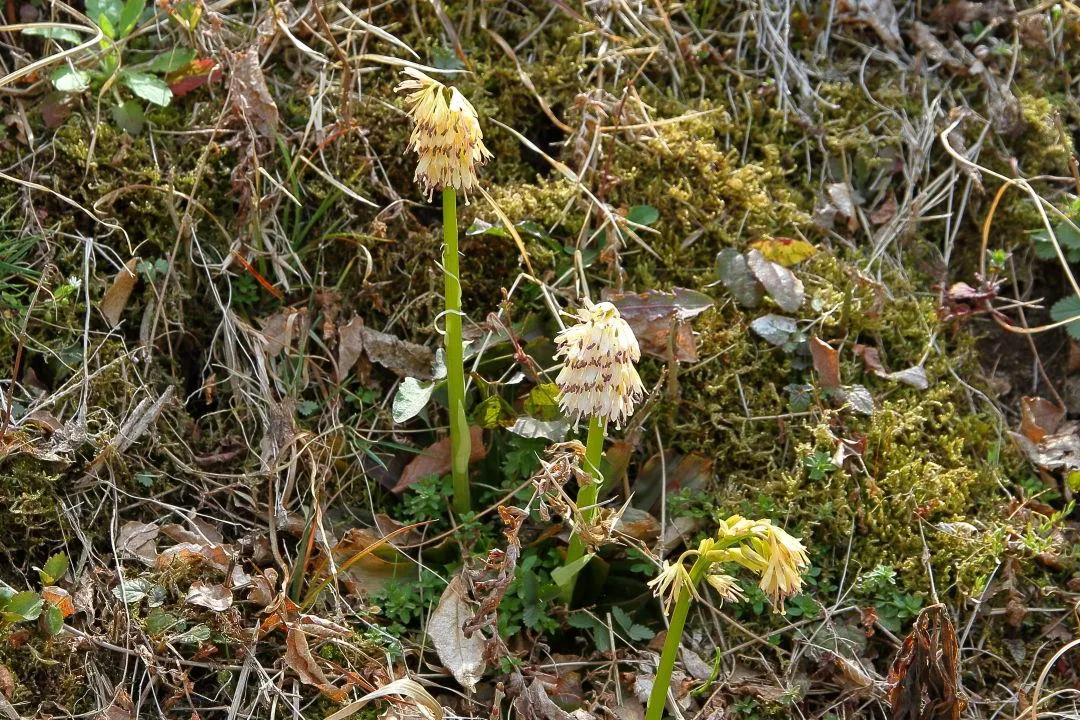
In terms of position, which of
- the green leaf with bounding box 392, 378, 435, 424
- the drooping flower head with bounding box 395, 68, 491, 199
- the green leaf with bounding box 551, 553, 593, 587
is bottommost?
the green leaf with bounding box 551, 553, 593, 587

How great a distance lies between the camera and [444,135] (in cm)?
239

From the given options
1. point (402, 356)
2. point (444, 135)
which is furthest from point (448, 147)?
point (402, 356)

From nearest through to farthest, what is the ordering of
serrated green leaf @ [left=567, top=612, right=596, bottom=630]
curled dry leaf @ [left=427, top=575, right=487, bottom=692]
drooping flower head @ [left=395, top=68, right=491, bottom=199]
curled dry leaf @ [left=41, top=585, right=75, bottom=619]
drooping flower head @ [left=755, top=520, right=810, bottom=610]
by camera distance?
drooping flower head @ [left=755, top=520, right=810, bottom=610] → drooping flower head @ [left=395, top=68, right=491, bottom=199] → curled dry leaf @ [left=41, top=585, right=75, bottom=619] → curled dry leaf @ [left=427, top=575, right=487, bottom=692] → serrated green leaf @ [left=567, top=612, right=596, bottom=630]

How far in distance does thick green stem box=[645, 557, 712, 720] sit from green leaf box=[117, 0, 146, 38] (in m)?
2.37

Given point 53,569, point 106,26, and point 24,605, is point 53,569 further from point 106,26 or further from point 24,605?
point 106,26

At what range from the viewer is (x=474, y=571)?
2.64m

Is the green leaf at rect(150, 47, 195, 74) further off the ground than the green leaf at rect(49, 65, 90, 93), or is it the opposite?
the green leaf at rect(150, 47, 195, 74)

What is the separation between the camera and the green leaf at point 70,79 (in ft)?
10.4

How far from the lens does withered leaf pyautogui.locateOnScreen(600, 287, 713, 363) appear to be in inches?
119

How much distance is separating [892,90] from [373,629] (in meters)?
2.56

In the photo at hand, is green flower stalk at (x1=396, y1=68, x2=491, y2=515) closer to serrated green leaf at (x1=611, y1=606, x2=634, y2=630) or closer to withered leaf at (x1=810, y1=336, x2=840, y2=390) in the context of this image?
serrated green leaf at (x1=611, y1=606, x2=634, y2=630)

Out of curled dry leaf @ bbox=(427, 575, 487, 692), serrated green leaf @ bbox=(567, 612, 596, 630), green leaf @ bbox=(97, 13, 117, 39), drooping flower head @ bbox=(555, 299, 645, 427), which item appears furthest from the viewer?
green leaf @ bbox=(97, 13, 117, 39)

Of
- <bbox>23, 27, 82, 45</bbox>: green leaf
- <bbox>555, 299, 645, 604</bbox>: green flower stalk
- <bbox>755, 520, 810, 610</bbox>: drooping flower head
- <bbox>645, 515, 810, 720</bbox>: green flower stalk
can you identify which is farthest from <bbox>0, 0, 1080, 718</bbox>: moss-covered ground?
<bbox>755, 520, 810, 610</bbox>: drooping flower head

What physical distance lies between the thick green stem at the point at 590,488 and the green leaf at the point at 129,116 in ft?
5.80
